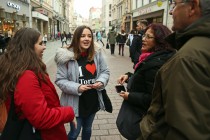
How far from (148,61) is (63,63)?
3.75ft

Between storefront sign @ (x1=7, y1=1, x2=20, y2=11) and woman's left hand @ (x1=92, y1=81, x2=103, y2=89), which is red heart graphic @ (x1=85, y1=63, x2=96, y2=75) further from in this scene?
storefront sign @ (x1=7, y1=1, x2=20, y2=11)

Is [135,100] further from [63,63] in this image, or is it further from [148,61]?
[63,63]

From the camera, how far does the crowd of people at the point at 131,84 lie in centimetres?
106

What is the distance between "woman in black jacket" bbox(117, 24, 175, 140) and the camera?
214 centimetres

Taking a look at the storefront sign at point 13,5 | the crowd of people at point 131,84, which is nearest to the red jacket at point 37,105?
the crowd of people at point 131,84

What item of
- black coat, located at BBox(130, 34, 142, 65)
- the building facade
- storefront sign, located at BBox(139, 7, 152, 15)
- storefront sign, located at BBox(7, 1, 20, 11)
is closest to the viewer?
black coat, located at BBox(130, 34, 142, 65)

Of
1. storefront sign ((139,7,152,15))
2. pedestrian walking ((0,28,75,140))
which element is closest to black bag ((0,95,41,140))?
pedestrian walking ((0,28,75,140))

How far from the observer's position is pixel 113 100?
6.01 meters

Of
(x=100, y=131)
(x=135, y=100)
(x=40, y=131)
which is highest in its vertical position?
(x=135, y=100)

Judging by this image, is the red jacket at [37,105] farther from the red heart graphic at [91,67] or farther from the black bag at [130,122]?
the red heart graphic at [91,67]

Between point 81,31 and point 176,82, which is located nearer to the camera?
point 176,82

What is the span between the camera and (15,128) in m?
1.74

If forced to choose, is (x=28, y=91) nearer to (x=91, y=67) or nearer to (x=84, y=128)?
(x=91, y=67)

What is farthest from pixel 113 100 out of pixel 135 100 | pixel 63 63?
pixel 135 100
